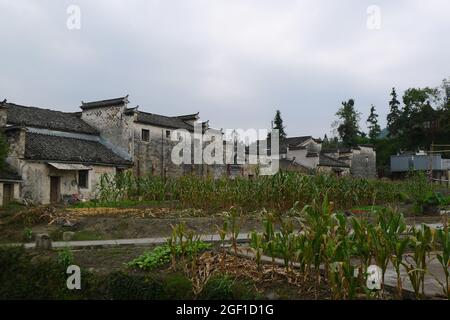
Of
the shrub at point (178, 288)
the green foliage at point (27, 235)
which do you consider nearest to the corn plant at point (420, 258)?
the shrub at point (178, 288)

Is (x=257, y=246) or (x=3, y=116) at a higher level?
(x=3, y=116)

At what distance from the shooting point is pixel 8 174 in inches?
833

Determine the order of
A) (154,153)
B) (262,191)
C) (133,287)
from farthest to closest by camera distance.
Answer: (154,153)
(262,191)
(133,287)

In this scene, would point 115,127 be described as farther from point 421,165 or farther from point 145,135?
point 421,165

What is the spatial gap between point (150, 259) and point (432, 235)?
3785 millimetres

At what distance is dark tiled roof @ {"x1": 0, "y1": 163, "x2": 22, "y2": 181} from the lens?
20.8 m

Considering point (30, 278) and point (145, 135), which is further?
point (145, 135)

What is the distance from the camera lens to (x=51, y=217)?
38.2 feet

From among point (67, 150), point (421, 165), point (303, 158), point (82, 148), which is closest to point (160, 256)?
point (67, 150)

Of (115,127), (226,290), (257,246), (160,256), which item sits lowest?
(226,290)

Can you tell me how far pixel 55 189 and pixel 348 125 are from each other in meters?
41.9

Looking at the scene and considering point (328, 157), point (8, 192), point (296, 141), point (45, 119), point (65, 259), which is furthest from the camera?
point (296, 141)

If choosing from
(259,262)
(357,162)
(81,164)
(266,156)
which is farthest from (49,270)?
(357,162)

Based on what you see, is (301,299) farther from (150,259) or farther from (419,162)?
(419,162)
